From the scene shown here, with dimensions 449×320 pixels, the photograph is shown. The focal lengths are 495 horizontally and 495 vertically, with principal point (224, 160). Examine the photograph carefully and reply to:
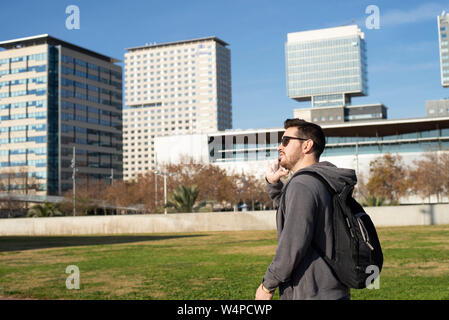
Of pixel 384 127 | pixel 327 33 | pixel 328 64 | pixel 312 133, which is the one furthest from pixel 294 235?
pixel 327 33

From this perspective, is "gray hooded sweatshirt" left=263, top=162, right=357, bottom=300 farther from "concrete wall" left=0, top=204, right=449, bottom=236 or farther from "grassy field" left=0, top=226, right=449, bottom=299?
"concrete wall" left=0, top=204, right=449, bottom=236

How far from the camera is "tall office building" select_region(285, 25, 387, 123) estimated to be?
613ft

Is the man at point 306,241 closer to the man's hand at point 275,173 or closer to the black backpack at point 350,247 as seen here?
the black backpack at point 350,247

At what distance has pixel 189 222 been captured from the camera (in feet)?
116

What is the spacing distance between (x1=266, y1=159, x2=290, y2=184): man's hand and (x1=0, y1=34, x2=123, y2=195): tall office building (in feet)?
398

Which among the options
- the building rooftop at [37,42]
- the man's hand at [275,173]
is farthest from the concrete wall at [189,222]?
the building rooftop at [37,42]

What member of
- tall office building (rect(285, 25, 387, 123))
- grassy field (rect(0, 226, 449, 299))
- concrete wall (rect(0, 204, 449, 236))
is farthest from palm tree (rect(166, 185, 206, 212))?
tall office building (rect(285, 25, 387, 123))

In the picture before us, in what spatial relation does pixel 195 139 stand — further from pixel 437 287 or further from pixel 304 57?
pixel 304 57

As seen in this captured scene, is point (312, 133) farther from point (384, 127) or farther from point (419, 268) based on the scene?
point (384, 127)

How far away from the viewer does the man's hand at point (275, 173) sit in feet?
12.1

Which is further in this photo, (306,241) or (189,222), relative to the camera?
(189,222)

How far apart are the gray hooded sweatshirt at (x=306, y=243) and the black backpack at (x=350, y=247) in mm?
34

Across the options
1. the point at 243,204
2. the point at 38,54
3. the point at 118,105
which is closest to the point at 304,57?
the point at 118,105

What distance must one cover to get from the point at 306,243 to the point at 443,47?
206 metres
